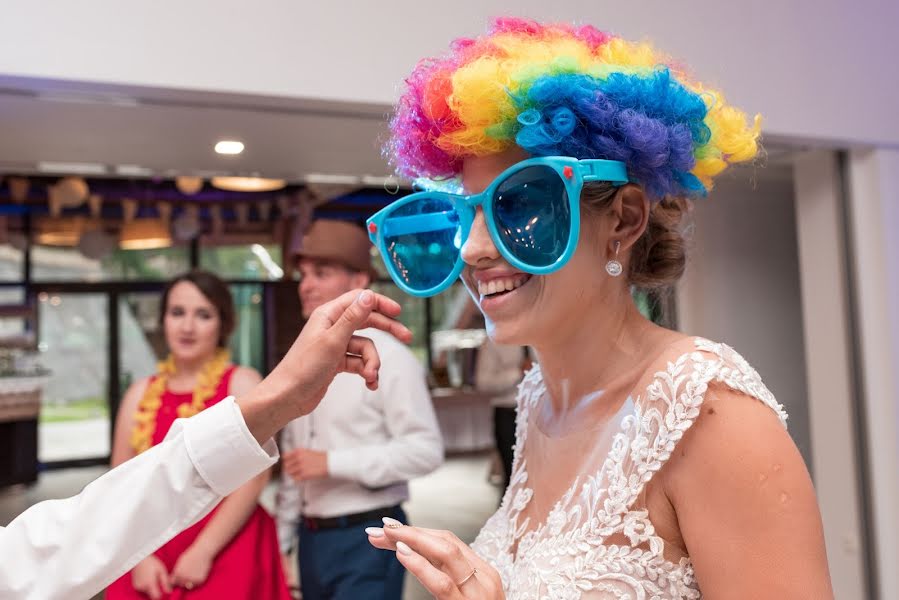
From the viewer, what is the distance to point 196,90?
2.36 m

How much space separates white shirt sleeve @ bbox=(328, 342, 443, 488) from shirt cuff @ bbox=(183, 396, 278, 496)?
1364 millimetres

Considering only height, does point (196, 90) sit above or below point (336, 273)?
above

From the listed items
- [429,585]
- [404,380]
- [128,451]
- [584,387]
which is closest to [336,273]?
[404,380]

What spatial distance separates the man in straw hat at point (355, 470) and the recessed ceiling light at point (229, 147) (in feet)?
2.85

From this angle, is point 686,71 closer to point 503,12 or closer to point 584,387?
point 584,387

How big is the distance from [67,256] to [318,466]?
1.32m

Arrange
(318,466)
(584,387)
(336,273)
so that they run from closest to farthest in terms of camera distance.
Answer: (584,387) → (318,466) → (336,273)

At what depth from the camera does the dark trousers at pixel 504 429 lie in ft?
9.81

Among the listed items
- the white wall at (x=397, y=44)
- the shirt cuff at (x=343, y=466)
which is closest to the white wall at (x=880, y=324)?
the white wall at (x=397, y=44)

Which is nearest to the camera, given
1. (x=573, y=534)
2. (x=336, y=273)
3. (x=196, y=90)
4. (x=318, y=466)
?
(x=573, y=534)

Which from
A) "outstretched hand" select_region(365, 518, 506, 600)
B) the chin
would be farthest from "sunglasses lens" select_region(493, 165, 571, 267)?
"outstretched hand" select_region(365, 518, 506, 600)

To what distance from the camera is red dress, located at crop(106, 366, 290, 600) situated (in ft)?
7.92

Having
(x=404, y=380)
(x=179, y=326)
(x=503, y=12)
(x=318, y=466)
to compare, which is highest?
(x=503, y=12)

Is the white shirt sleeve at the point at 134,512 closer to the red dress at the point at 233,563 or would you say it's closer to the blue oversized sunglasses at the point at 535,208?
the blue oversized sunglasses at the point at 535,208
